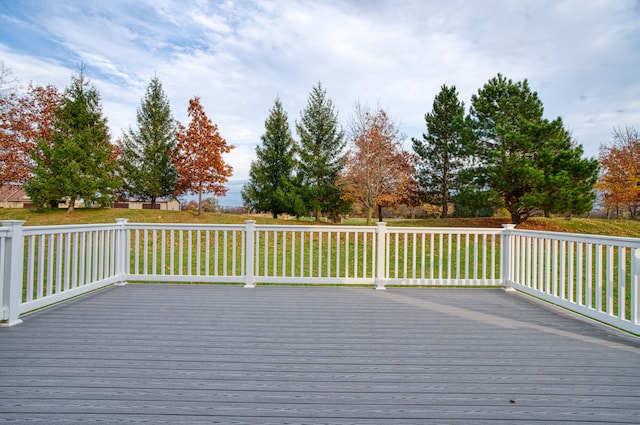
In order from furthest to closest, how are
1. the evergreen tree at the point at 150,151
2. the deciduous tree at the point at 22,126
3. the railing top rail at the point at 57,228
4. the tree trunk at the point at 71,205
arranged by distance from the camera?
the evergreen tree at the point at 150,151
the deciduous tree at the point at 22,126
the tree trunk at the point at 71,205
the railing top rail at the point at 57,228

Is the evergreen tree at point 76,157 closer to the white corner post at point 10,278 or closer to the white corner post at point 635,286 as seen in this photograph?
the white corner post at point 10,278

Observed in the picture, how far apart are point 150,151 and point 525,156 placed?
1619 cm

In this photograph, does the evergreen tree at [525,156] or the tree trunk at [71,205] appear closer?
the evergreen tree at [525,156]

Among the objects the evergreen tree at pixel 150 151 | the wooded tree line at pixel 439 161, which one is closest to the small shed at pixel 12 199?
the evergreen tree at pixel 150 151

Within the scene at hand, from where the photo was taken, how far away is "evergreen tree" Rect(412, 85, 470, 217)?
16.7 meters

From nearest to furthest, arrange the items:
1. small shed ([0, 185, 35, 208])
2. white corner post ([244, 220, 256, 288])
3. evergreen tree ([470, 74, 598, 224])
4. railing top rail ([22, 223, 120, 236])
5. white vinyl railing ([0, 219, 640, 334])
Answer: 1. white vinyl railing ([0, 219, 640, 334])
2. railing top rail ([22, 223, 120, 236])
3. white corner post ([244, 220, 256, 288])
4. evergreen tree ([470, 74, 598, 224])
5. small shed ([0, 185, 35, 208])

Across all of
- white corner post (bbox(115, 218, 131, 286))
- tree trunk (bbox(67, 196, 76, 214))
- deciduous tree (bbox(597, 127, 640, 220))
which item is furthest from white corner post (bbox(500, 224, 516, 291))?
tree trunk (bbox(67, 196, 76, 214))

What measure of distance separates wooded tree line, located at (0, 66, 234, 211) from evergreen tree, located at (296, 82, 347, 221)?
369cm

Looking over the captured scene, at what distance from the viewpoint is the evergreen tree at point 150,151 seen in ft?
54.7

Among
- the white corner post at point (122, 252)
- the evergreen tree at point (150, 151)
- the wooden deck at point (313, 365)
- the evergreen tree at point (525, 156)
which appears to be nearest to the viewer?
the wooden deck at point (313, 365)

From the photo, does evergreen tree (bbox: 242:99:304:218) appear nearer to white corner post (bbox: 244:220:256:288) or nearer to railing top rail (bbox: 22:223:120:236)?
white corner post (bbox: 244:220:256:288)

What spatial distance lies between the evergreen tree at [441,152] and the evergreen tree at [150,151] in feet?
39.9

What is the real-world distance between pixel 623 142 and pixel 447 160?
8.01m

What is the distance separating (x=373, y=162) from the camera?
1404 centimetres
